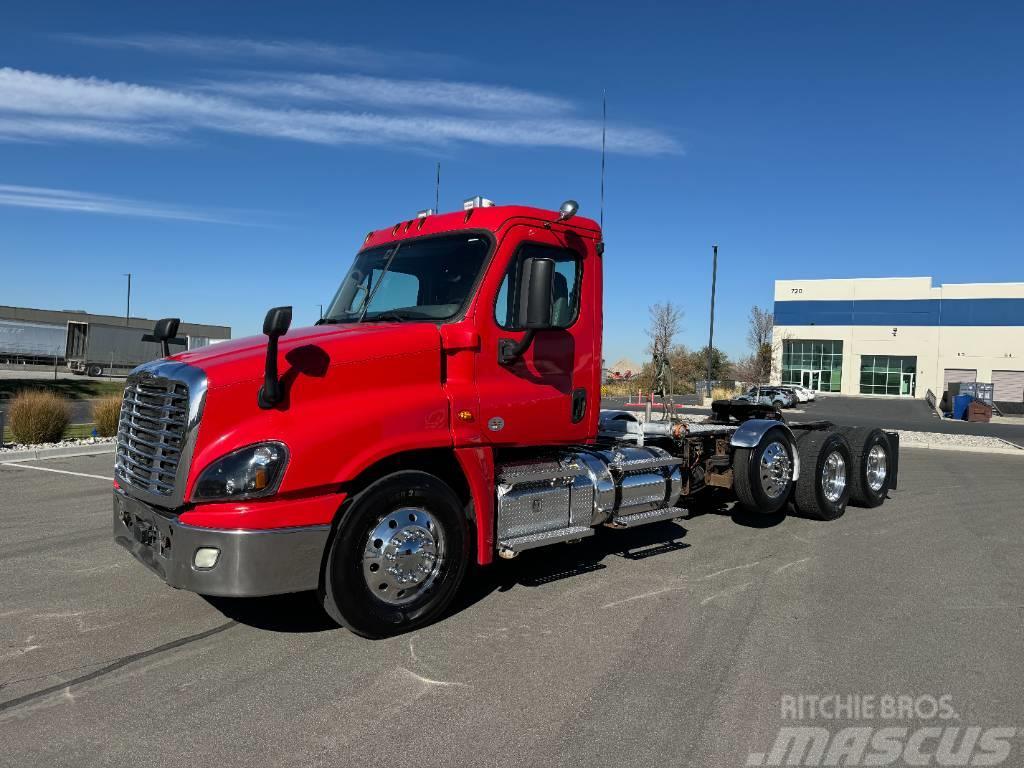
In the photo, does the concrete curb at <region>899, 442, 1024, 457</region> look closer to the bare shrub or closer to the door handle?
the door handle

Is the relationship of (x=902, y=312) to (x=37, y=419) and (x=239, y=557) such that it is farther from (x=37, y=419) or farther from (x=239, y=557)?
(x=239, y=557)

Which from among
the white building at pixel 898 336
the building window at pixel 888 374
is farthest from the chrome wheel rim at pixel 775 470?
the building window at pixel 888 374

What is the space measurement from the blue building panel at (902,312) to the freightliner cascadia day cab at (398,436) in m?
69.1

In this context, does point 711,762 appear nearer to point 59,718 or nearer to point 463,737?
point 463,737

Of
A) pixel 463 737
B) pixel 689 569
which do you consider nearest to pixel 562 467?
pixel 689 569

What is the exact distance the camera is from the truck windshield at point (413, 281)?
5.18m

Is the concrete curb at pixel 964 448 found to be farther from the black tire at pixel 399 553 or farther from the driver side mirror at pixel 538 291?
the black tire at pixel 399 553

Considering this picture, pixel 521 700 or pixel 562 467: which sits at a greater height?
pixel 562 467

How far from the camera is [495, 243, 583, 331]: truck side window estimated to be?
5.12 meters

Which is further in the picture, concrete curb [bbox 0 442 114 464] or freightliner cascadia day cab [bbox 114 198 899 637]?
concrete curb [bbox 0 442 114 464]

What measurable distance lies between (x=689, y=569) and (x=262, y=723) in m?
3.84

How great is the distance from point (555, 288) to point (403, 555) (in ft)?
7.70

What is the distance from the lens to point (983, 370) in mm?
64500

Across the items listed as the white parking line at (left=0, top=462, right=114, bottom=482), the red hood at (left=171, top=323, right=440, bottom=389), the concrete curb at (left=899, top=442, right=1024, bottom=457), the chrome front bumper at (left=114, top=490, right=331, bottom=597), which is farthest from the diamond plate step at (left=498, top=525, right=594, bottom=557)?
the concrete curb at (left=899, top=442, right=1024, bottom=457)
